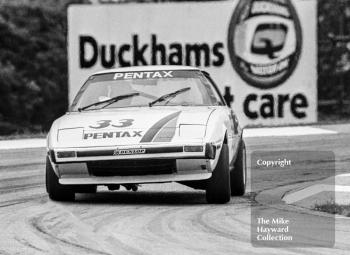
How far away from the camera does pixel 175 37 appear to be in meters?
28.0

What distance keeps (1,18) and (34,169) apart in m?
21.1

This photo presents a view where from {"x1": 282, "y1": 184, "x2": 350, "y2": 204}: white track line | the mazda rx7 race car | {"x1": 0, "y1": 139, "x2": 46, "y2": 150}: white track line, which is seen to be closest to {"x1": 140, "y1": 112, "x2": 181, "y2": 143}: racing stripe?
the mazda rx7 race car

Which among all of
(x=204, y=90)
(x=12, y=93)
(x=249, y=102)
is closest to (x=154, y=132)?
(x=204, y=90)

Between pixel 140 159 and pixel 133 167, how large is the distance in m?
0.12

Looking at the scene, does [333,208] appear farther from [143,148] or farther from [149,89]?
[149,89]

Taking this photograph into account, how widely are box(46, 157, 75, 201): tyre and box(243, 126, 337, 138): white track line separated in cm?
1079

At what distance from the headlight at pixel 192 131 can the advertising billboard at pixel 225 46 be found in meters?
17.8

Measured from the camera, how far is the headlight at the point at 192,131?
9836 mm

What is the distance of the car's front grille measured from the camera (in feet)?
32.1

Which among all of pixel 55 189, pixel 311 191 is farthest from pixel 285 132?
pixel 55 189

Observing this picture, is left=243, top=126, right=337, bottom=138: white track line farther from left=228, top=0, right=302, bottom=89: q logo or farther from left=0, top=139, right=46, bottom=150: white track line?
left=228, top=0, right=302, bottom=89: q logo

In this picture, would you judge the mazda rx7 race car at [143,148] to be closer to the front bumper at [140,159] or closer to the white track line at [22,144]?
the front bumper at [140,159]

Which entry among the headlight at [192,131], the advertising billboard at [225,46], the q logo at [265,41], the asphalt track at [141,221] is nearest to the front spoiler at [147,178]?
the asphalt track at [141,221]

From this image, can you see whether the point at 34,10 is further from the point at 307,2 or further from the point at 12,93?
the point at 307,2
